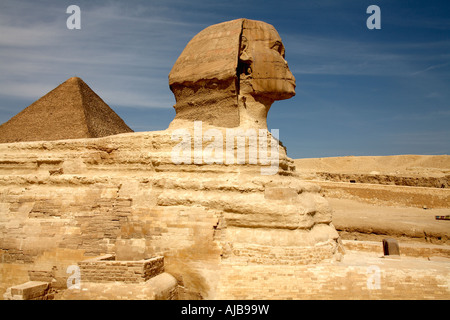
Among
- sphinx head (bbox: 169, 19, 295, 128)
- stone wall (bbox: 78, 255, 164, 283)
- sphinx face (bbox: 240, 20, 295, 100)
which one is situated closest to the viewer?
stone wall (bbox: 78, 255, 164, 283)

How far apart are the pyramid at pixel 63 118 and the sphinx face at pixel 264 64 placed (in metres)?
7.43

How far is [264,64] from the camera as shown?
Result: 294 inches

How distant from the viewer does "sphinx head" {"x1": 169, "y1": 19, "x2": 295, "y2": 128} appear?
7.22 metres

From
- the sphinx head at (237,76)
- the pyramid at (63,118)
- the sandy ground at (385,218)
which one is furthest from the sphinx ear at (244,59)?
the sandy ground at (385,218)

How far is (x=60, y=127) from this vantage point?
13.3 metres

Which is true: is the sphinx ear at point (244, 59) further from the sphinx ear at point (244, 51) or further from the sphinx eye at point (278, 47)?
the sphinx eye at point (278, 47)

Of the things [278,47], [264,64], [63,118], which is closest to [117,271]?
[264,64]

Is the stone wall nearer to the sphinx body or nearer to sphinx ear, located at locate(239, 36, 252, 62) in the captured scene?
the sphinx body

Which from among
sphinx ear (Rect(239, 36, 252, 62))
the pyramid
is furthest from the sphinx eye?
the pyramid

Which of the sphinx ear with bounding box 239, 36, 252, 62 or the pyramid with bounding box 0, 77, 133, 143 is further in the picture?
the pyramid with bounding box 0, 77, 133, 143

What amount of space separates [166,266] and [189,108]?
3560mm

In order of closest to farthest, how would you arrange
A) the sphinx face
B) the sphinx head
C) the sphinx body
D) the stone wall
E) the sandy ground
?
1. the stone wall
2. the sphinx body
3. the sphinx head
4. the sphinx face
5. the sandy ground
